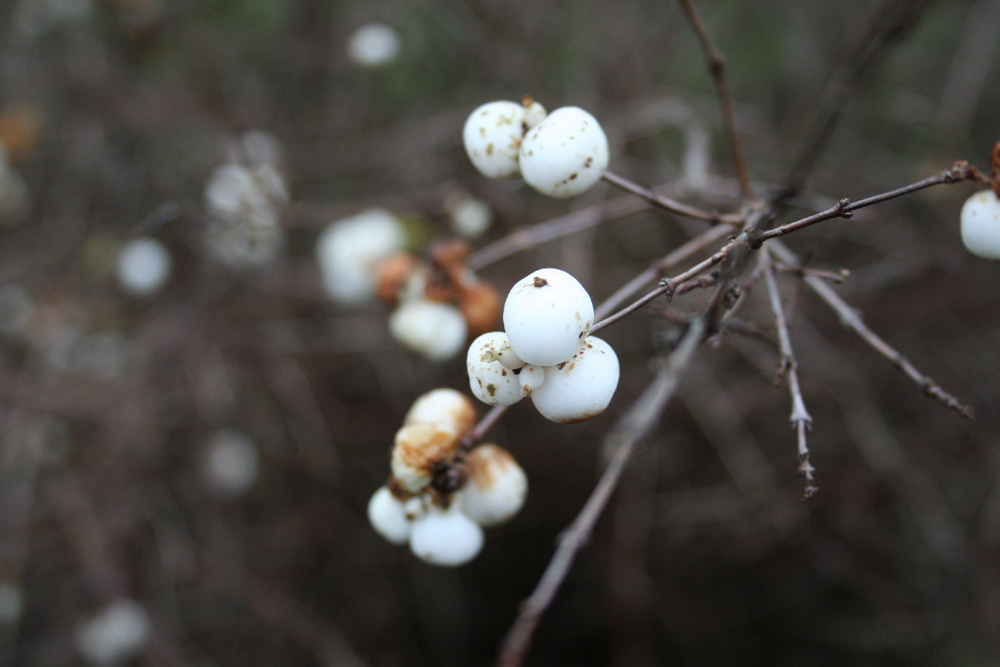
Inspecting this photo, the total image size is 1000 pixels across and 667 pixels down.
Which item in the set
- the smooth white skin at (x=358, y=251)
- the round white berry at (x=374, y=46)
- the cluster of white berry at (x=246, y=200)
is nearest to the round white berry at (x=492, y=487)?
the smooth white skin at (x=358, y=251)

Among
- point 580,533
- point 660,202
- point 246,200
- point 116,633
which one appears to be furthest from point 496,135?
point 116,633

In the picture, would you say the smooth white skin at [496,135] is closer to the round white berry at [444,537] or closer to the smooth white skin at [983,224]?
the round white berry at [444,537]

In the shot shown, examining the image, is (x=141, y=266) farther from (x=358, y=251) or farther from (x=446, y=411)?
(x=446, y=411)

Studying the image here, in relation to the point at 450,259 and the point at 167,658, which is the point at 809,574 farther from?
the point at 167,658

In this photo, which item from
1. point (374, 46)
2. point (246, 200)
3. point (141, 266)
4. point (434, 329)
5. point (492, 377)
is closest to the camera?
point (492, 377)

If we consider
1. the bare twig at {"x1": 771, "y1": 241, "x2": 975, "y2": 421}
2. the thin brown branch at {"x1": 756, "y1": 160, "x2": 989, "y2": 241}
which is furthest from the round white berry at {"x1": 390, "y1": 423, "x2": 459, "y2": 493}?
the bare twig at {"x1": 771, "y1": 241, "x2": 975, "y2": 421}

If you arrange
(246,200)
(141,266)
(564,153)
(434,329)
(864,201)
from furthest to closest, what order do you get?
(141,266) → (246,200) → (434,329) → (564,153) → (864,201)
